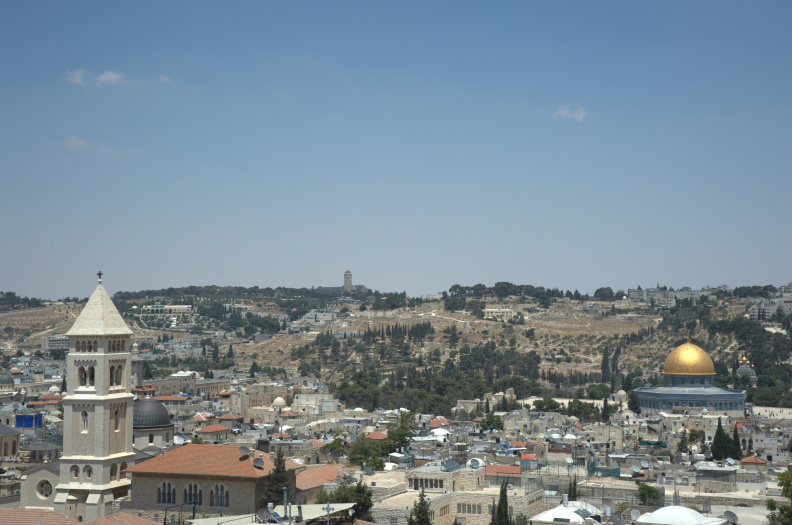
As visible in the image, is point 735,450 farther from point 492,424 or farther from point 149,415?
point 149,415

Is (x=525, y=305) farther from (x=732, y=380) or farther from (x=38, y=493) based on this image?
(x=38, y=493)

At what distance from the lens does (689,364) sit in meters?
80.4

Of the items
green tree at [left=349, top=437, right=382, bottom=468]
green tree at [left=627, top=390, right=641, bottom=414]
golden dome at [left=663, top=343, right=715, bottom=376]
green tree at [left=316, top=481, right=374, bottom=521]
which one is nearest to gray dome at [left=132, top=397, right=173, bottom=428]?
green tree at [left=349, top=437, right=382, bottom=468]

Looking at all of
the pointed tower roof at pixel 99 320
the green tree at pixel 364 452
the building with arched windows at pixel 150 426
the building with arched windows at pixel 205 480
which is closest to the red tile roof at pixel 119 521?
the building with arched windows at pixel 205 480

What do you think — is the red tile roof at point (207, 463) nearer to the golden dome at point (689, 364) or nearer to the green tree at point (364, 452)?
the green tree at point (364, 452)

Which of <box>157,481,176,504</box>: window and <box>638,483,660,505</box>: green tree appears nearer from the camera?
<box>157,481,176,504</box>: window

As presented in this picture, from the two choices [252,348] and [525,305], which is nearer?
[252,348]

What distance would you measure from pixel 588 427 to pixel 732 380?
37.8 metres

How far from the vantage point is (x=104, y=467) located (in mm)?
30719

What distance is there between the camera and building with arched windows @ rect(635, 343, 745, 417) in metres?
76.6

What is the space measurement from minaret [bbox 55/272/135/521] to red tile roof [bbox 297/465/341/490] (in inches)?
234

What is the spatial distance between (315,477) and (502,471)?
8.37 m

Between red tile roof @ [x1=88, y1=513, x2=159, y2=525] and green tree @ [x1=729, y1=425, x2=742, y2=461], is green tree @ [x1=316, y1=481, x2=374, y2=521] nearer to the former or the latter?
red tile roof @ [x1=88, y1=513, x2=159, y2=525]

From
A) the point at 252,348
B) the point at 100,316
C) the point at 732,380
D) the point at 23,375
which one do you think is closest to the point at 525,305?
the point at 252,348
